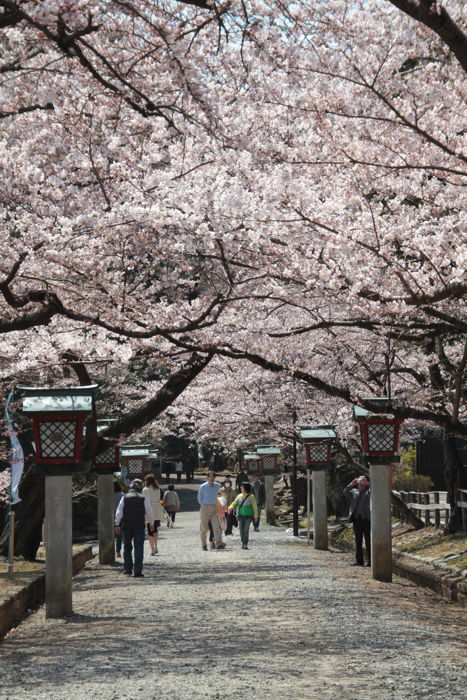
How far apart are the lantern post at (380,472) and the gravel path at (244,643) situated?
0.45 metres

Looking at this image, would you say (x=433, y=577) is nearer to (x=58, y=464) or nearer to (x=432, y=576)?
(x=432, y=576)

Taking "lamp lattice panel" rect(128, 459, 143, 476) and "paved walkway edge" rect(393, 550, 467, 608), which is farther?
"lamp lattice panel" rect(128, 459, 143, 476)

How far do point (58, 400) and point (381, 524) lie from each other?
19.8ft

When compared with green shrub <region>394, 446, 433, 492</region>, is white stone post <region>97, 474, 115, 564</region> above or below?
below

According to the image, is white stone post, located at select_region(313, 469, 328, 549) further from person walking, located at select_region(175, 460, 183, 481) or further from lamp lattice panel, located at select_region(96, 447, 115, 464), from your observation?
person walking, located at select_region(175, 460, 183, 481)

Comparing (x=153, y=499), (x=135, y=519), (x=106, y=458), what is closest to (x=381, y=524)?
(x=135, y=519)

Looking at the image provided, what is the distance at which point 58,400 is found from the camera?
41.4ft

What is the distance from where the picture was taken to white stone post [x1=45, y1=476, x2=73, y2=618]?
1216 centimetres

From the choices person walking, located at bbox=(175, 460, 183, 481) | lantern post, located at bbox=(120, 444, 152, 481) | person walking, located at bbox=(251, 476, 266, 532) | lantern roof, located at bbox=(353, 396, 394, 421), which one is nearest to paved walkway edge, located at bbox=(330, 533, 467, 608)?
lantern roof, located at bbox=(353, 396, 394, 421)

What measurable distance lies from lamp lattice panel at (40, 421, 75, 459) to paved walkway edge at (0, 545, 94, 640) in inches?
63.9

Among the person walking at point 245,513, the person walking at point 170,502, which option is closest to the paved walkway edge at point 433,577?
the person walking at point 245,513

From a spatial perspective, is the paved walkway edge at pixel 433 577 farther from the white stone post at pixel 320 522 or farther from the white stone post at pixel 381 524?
the white stone post at pixel 320 522

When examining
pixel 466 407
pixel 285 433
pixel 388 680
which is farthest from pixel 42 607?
pixel 285 433

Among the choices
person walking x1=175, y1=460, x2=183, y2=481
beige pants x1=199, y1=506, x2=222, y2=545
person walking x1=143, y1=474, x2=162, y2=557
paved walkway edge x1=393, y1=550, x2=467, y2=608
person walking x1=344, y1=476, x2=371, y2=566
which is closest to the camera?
paved walkway edge x1=393, y1=550, x2=467, y2=608
